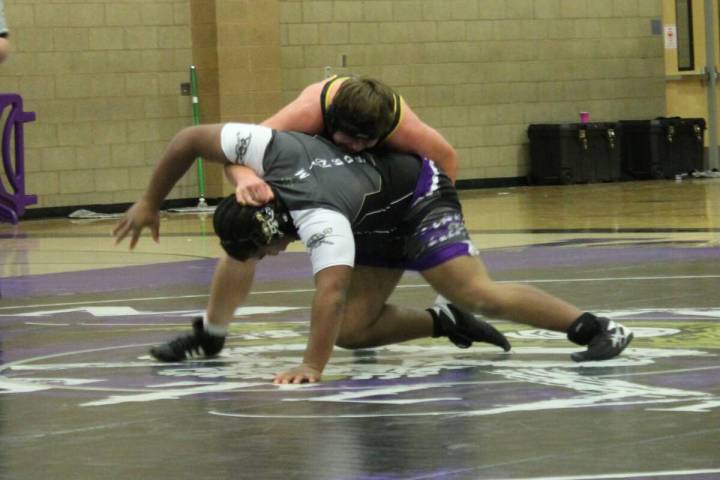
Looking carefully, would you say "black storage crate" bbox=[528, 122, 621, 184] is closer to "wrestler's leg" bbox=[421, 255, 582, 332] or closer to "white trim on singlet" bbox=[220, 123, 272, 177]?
"wrestler's leg" bbox=[421, 255, 582, 332]

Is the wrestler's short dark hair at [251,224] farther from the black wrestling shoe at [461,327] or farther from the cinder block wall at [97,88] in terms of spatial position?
the cinder block wall at [97,88]

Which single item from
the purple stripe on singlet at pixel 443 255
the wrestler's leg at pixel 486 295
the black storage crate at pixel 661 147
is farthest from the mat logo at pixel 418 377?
the black storage crate at pixel 661 147

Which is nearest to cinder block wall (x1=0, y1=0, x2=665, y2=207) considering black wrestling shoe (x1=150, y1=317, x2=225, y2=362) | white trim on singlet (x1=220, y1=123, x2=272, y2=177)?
black wrestling shoe (x1=150, y1=317, x2=225, y2=362)

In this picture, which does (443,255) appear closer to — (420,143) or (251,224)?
(420,143)

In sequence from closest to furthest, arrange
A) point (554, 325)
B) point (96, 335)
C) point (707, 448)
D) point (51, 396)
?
point (707, 448) → point (51, 396) → point (554, 325) → point (96, 335)

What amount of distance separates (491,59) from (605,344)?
1802 cm

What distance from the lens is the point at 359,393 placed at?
563cm

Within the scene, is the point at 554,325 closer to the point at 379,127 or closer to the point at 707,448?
the point at 379,127

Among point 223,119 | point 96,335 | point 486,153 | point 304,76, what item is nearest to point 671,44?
point 486,153

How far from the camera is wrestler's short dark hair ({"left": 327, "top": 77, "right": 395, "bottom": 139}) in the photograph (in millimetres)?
5910

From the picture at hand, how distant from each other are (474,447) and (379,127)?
5.86 ft

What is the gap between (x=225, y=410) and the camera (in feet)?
17.5

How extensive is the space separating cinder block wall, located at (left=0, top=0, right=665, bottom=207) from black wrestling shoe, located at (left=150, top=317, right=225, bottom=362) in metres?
13.8

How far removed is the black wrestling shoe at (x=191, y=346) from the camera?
263 inches
